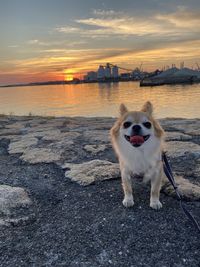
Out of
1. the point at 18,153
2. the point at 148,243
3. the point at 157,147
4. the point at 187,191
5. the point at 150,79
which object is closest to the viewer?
the point at 148,243

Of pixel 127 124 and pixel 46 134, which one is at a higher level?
pixel 127 124

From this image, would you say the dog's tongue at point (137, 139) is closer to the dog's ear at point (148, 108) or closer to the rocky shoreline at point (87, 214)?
the dog's ear at point (148, 108)

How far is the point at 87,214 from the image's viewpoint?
4.45 metres

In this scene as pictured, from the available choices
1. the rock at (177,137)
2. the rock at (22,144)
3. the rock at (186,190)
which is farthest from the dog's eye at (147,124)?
the rock at (22,144)

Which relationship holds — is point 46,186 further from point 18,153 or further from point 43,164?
point 18,153

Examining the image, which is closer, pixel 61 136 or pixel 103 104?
pixel 61 136

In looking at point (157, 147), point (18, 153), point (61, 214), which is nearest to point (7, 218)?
point (61, 214)

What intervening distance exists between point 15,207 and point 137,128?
2204 mm

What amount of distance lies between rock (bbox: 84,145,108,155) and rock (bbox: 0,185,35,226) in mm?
2253

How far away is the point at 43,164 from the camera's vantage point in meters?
6.64

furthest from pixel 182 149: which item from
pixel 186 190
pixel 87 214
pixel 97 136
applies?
pixel 87 214

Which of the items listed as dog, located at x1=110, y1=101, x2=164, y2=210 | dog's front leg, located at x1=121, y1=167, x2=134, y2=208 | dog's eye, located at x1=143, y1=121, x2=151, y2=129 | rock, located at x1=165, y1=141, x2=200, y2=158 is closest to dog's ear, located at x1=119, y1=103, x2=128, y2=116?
dog, located at x1=110, y1=101, x2=164, y2=210

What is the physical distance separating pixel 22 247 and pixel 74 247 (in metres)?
0.63

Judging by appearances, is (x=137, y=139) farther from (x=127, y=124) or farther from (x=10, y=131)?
(x=10, y=131)
